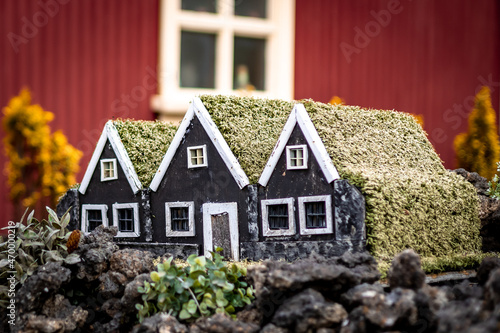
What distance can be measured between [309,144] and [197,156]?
3.86 ft

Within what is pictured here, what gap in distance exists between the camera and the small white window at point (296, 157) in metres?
5.41

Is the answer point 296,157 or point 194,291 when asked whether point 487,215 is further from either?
point 194,291

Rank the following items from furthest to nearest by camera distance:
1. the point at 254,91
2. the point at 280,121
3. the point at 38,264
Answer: the point at 254,91, the point at 280,121, the point at 38,264

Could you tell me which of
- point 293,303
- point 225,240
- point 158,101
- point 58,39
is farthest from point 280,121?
point 58,39

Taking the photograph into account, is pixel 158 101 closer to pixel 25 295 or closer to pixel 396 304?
pixel 25 295

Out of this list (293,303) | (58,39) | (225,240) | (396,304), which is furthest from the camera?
(58,39)

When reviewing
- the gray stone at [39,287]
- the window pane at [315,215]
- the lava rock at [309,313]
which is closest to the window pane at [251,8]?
the window pane at [315,215]

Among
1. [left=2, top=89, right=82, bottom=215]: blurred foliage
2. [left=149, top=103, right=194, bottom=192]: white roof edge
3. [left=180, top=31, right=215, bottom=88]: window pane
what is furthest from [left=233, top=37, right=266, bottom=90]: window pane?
[left=149, top=103, right=194, bottom=192]: white roof edge

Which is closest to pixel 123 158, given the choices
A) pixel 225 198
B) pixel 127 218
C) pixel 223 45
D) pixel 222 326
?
pixel 127 218

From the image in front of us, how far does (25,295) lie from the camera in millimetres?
5086

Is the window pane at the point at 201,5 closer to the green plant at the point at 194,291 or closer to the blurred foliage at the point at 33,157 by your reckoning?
the blurred foliage at the point at 33,157

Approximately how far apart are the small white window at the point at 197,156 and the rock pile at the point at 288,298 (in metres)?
0.96

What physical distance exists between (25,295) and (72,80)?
5.85 m

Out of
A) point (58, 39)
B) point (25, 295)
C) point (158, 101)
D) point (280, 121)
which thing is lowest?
point (25, 295)
